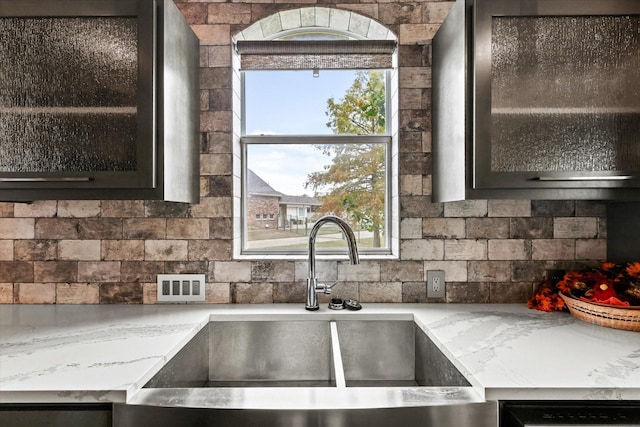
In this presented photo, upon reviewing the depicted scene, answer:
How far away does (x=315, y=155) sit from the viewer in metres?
2.02

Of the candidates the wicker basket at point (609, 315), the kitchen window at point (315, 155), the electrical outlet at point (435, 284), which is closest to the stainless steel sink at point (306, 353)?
the electrical outlet at point (435, 284)

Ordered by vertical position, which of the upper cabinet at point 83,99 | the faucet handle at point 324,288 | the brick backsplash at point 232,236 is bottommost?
the faucet handle at point 324,288

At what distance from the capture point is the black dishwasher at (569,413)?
94 cm

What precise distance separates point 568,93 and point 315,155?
1131mm

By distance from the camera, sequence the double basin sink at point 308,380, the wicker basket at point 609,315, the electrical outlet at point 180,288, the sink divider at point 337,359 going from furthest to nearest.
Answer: the electrical outlet at point 180,288
the wicker basket at point 609,315
the sink divider at point 337,359
the double basin sink at point 308,380

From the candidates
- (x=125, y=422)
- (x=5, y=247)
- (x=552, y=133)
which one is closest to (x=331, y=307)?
(x=125, y=422)

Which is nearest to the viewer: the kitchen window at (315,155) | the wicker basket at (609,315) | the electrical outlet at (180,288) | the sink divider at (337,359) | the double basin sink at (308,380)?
the double basin sink at (308,380)

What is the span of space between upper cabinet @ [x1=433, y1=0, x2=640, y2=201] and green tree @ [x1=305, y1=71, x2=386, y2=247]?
2.19 feet

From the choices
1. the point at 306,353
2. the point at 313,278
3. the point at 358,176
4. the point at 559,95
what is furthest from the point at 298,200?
A: the point at 559,95

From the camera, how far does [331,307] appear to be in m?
1.70

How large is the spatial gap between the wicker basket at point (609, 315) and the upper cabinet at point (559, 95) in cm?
42

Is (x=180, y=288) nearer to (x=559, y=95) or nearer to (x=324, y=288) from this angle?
(x=324, y=288)

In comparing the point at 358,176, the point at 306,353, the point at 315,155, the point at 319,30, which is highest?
the point at 319,30

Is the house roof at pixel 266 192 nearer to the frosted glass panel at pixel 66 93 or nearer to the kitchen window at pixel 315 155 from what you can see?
the kitchen window at pixel 315 155
